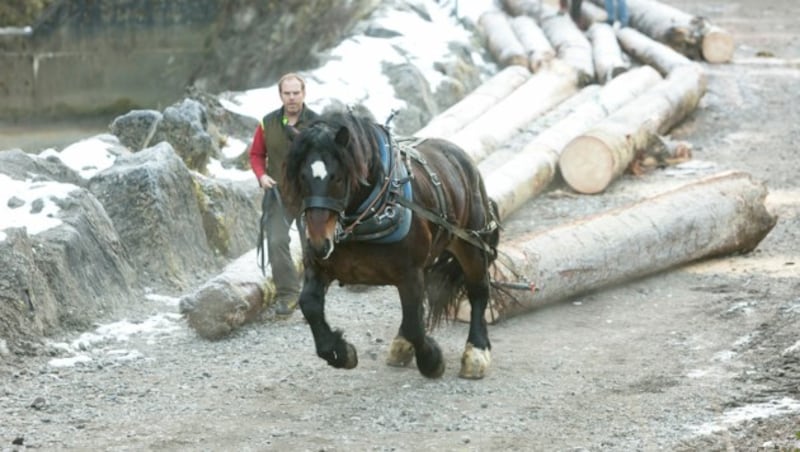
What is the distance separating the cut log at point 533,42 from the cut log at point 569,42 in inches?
5.9

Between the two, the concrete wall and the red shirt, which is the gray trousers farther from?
the concrete wall

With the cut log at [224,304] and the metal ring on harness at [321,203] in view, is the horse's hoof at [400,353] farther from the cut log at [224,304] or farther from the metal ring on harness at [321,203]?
the metal ring on harness at [321,203]

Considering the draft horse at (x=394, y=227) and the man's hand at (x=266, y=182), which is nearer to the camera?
the draft horse at (x=394, y=227)

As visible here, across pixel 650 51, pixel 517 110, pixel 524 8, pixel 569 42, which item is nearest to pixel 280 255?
pixel 517 110

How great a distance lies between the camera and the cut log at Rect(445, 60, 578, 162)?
15.1 metres

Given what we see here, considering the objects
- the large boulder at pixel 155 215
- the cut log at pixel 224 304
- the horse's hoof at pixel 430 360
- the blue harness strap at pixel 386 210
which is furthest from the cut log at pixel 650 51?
the blue harness strap at pixel 386 210

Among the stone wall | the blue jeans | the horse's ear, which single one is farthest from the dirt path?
the stone wall

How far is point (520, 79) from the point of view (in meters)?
18.9

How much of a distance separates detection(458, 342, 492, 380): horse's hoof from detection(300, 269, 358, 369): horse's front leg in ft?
3.12

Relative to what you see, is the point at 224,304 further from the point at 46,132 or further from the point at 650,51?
the point at 46,132

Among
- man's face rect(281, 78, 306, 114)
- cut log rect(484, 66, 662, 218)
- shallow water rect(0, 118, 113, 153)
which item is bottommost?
shallow water rect(0, 118, 113, 153)

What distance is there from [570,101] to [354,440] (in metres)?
11.1

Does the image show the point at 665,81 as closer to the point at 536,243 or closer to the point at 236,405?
the point at 536,243

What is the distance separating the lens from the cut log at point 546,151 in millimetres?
13570
